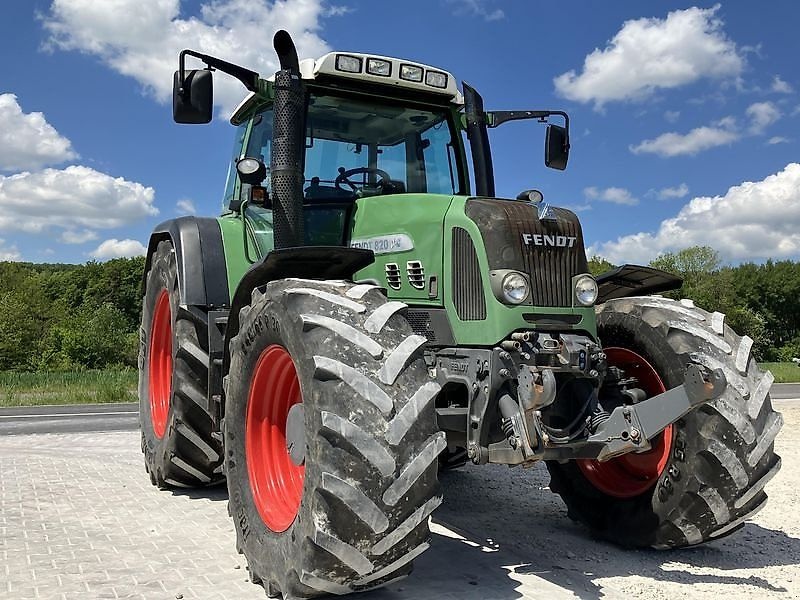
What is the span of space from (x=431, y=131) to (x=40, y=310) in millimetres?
67524

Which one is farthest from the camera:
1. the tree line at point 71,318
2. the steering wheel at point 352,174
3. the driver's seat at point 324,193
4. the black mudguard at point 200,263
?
the tree line at point 71,318

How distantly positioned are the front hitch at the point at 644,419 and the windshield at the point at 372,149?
2365mm

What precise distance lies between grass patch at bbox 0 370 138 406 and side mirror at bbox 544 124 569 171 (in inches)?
608

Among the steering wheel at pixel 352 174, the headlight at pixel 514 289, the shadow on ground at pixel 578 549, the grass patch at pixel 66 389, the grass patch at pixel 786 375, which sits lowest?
the grass patch at pixel 786 375

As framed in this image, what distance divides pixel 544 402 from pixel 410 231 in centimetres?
147

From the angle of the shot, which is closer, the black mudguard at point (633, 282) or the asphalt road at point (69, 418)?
the black mudguard at point (633, 282)

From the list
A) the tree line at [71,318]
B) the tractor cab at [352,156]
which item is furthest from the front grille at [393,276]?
the tree line at [71,318]

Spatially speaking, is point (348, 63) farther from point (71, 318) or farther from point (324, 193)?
point (71, 318)

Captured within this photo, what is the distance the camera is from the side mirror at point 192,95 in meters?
4.74

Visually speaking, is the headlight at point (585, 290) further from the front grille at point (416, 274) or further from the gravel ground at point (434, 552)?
the gravel ground at point (434, 552)

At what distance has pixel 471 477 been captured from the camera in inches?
289

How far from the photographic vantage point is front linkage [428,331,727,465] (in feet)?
12.8

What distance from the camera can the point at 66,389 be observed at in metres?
20.7

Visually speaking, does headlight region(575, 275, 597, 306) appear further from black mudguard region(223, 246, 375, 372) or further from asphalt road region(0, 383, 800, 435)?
asphalt road region(0, 383, 800, 435)
